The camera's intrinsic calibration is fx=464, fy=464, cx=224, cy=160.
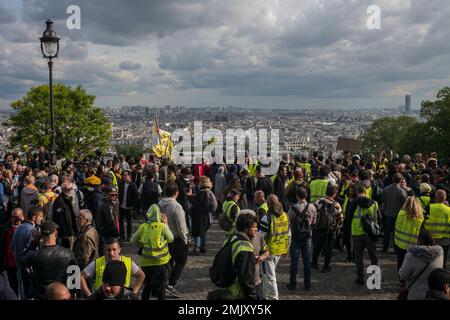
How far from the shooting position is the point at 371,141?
88.8 m

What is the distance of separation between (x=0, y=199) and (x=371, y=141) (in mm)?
84809

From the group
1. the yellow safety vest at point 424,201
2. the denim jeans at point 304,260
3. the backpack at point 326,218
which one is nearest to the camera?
the denim jeans at point 304,260

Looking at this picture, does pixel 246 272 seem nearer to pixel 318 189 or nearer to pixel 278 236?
pixel 278 236

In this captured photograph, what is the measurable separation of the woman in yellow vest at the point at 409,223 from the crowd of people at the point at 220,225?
2 centimetres

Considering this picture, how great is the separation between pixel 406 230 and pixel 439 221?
2.32 ft

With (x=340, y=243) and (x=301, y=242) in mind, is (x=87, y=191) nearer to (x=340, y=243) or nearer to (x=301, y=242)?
(x=301, y=242)

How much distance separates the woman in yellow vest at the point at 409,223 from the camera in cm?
809

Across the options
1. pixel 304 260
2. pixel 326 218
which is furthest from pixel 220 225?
pixel 326 218

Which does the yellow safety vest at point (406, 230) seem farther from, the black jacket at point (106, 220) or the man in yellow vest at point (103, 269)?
the black jacket at point (106, 220)

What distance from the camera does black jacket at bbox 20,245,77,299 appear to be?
565cm

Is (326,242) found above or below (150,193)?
below

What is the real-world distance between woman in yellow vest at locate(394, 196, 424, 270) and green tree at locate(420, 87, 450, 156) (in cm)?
3783

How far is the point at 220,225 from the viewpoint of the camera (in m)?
7.70

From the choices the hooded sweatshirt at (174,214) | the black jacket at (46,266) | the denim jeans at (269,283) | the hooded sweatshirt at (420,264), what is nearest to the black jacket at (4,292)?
the black jacket at (46,266)
